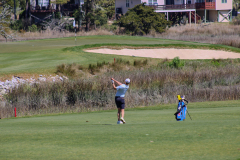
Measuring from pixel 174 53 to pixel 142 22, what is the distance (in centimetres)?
2333

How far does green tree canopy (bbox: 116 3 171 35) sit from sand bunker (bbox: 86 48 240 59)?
794 inches

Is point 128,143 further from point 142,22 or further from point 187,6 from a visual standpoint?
point 187,6

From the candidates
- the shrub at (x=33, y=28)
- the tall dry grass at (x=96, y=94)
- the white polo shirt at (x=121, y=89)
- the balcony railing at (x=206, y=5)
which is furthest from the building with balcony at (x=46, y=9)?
the white polo shirt at (x=121, y=89)

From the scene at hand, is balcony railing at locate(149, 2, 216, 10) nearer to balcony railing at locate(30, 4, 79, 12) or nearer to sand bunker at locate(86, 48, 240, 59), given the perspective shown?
balcony railing at locate(30, 4, 79, 12)

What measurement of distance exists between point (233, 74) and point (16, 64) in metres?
14.9

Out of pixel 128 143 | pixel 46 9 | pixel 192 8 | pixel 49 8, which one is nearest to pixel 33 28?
pixel 46 9

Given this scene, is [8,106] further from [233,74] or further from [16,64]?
[233,74]

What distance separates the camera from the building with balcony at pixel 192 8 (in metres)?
67.6

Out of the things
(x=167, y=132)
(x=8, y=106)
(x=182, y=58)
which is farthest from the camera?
(x=182, y=58)

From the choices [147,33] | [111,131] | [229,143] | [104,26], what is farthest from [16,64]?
[104,26]

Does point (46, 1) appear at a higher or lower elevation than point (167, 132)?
higher

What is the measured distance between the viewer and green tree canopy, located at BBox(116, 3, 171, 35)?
54.8m

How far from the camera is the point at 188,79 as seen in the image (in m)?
23.0

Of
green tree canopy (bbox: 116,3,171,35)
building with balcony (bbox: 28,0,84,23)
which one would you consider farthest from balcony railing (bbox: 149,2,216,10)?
building with balcony (bbox: 28,0,84,23)
